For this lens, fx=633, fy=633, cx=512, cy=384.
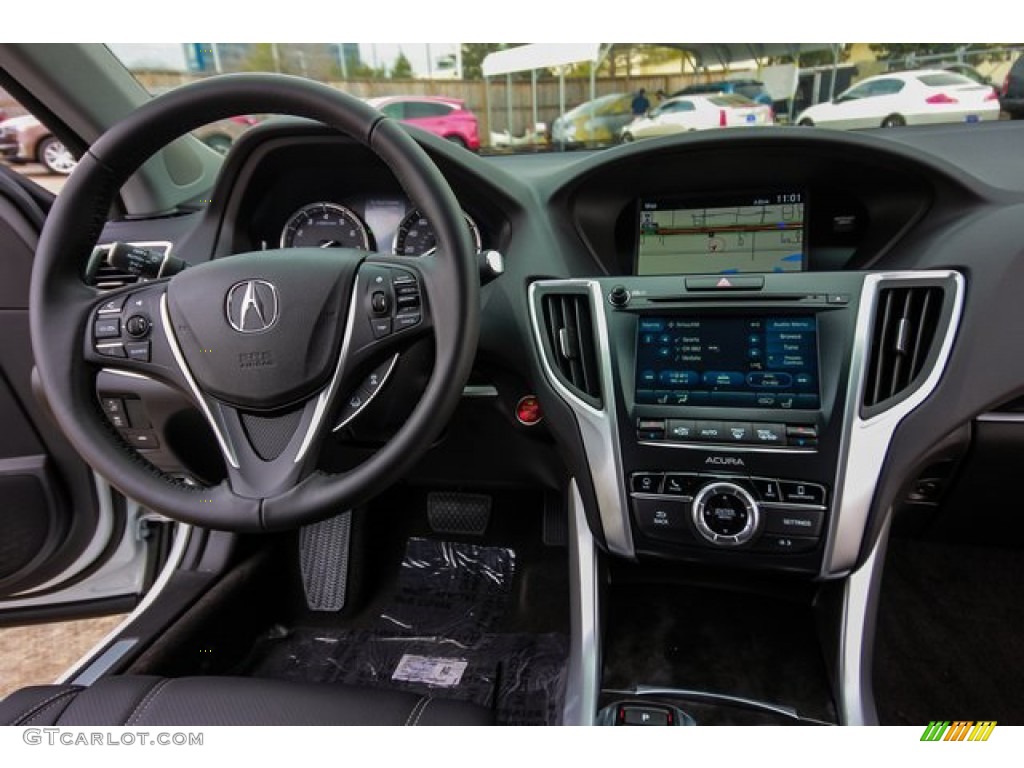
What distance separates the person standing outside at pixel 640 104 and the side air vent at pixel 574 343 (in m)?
0.61

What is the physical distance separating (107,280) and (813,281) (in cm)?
156

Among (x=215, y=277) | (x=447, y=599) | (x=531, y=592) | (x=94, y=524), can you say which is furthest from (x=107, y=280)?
(x=531, y=592)

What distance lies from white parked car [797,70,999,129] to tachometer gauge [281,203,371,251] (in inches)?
40.1

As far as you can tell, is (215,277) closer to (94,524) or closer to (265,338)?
(265,338)

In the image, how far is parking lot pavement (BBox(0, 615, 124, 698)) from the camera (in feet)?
5.87

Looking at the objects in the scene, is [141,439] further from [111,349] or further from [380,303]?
[380,303]

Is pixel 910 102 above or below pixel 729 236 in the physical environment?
above

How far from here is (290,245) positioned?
1.54 meters

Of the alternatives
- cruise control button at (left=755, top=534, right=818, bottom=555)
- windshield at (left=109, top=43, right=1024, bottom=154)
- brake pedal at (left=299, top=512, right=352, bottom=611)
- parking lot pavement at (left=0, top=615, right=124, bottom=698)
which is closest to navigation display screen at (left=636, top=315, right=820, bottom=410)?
cruise control button at (left=755, top=534, right=818, bottom=555)

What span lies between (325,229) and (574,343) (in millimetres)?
692

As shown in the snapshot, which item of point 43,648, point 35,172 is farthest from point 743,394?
point 43,648

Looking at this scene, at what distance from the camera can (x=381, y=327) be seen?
101cm

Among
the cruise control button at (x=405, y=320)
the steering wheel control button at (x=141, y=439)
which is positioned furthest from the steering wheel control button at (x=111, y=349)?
the cruise control button at (x=405, y=320)
